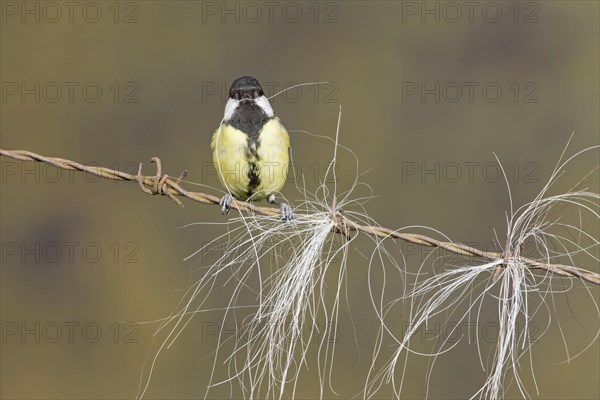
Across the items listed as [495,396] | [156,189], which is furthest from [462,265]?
[156,189]

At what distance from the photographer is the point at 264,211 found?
2592mm

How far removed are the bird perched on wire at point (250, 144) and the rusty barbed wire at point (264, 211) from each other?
2.19ft

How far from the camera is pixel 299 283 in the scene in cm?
246

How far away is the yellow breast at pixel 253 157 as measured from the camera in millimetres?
3330

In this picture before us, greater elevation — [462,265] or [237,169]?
[237,169]

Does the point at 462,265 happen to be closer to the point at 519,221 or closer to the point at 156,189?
the point at 519,221

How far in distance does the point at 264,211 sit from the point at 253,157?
0.77m

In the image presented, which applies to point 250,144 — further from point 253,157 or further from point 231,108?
point 231,108

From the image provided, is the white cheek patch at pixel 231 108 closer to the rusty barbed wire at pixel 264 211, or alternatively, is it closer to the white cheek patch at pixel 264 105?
the white cheek patch at pixel 264 105

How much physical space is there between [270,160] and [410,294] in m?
1.16

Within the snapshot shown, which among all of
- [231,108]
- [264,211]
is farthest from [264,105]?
[264,211]

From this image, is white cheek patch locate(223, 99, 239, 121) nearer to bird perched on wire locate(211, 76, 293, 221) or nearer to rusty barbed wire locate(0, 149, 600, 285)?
bird perched on wire locate(211, 76, 293, 221)

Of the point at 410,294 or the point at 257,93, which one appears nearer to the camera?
the point at 410,294

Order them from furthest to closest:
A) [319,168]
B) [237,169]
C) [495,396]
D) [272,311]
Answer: [319,168] < [237,169] < [272,311] < [495,396]
